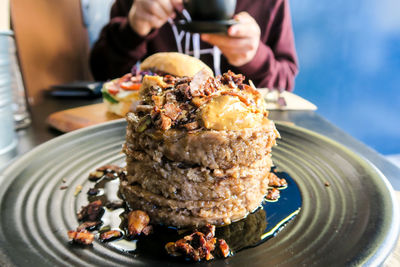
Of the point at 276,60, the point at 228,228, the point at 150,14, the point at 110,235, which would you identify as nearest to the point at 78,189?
the point at 110,235

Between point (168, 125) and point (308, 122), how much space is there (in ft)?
5.88

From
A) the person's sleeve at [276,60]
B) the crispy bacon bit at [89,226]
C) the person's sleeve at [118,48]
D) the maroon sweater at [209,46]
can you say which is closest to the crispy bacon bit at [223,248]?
the crispy bacon bit at [89,226]

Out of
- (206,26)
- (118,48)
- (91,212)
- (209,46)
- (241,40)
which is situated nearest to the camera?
(91,212)

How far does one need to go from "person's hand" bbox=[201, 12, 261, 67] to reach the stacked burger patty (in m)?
1.77

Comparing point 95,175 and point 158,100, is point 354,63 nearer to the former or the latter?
point 158,100

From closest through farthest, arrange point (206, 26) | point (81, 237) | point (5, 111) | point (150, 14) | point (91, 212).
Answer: point (81, 237), point (91, 212), point (5, 111), point (206, 26), point (150, 14)

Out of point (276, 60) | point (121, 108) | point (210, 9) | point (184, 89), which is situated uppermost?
point (210, 9)

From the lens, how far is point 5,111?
1.75 metres

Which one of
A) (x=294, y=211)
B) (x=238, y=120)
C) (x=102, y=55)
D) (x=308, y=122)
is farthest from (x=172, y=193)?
(x=102, y=55)

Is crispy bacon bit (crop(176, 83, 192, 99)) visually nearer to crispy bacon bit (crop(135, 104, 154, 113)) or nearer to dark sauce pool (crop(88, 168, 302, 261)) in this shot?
crispy bacon bit (crop(135, 104, 154, 113))

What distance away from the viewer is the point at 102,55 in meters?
4.07

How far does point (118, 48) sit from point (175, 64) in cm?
168

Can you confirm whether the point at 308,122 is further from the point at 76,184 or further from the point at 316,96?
the point at 316,96

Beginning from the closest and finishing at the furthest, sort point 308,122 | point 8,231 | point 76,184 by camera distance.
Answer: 1. point 8,231
2. point 76,184
3. point 308,122
